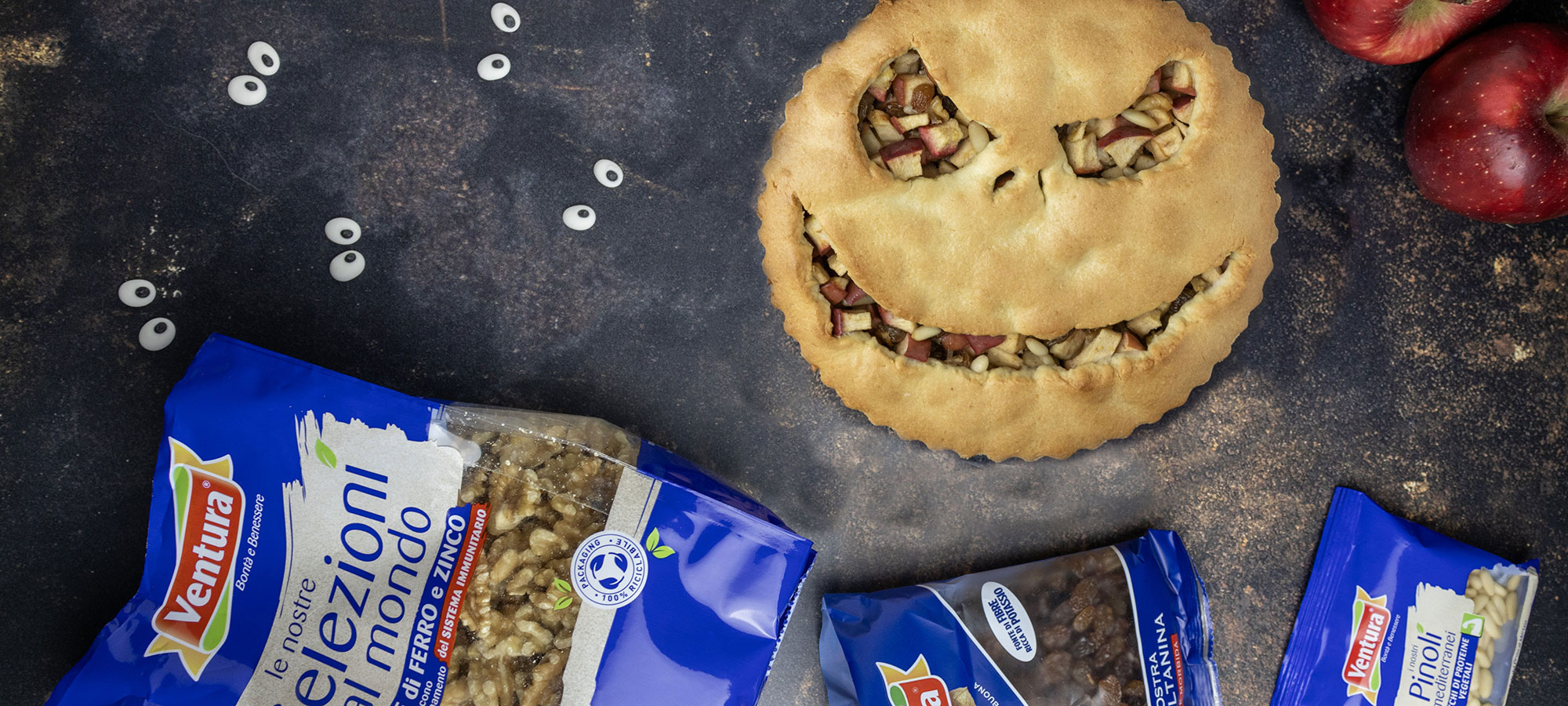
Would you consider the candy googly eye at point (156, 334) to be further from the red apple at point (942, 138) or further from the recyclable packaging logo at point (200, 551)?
the red apple at point (942, 138)

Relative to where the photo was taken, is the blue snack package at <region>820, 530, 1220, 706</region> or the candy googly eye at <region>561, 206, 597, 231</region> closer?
the blue snack package at <region>820, 530, 1220, 706</region>

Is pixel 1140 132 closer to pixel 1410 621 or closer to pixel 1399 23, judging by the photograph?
pixel 1399 23

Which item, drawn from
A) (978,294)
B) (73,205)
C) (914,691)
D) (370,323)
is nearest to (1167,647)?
(914,691)

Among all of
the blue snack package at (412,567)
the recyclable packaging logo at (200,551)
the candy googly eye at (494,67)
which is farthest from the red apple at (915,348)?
the recyclable packaging logo at (200,551)

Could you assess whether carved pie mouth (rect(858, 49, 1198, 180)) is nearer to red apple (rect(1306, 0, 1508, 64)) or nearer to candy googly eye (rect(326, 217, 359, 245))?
red apple (rect(1306, 0, 1508, 64))

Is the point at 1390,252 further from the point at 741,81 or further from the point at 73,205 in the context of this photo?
the point at 73,205

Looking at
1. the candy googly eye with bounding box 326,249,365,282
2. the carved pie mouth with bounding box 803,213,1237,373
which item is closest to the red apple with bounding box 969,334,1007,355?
the carved pie mouth with bounding box 803,213,1237,373
